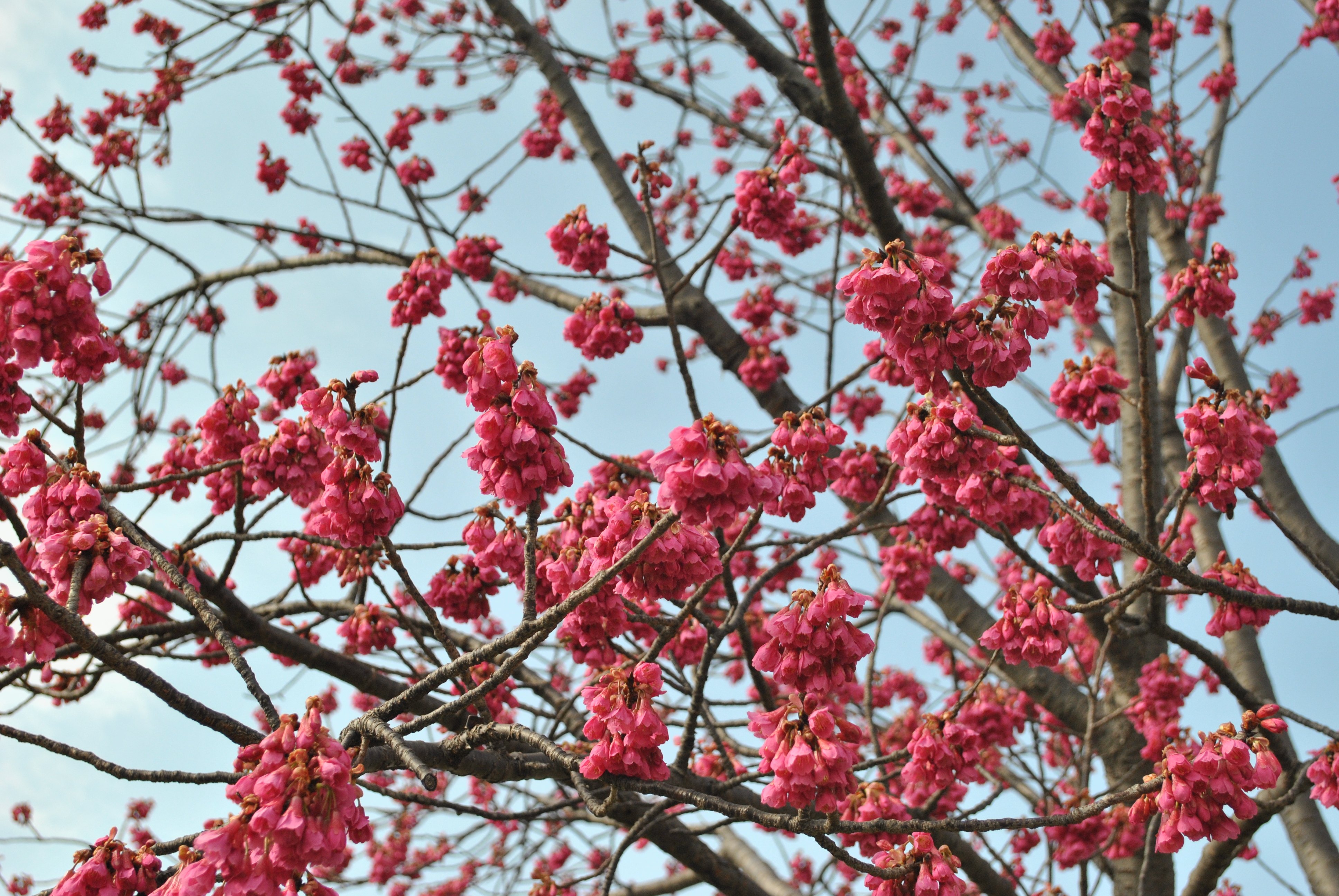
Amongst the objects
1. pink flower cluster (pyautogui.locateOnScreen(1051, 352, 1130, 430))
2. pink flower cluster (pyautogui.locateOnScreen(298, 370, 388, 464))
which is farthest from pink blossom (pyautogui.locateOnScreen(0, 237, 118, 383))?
pink flower cluster (pyautogui.locateOnScreen(1051, 352, 1130, 430))

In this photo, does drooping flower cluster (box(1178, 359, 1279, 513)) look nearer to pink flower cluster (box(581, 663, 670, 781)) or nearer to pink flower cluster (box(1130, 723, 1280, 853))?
pink flower cluster (box(1130, 723, 1280, 853))

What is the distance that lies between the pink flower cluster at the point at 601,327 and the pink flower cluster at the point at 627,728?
2465mm

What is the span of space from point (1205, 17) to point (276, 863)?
31.5 ft

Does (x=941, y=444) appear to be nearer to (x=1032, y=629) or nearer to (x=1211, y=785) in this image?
(x=1032, y=629)

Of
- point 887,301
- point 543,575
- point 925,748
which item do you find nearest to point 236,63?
point 543,575

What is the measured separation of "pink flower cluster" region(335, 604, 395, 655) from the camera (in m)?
3.81

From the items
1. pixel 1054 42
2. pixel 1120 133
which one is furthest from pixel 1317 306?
pixel 1120 133

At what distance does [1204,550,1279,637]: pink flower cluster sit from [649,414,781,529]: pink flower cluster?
239 centimetres

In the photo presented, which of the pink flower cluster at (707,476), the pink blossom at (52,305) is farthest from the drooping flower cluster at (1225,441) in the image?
the pink blossom at (52,305)

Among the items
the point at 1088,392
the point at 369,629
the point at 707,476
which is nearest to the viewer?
the point at 707,476

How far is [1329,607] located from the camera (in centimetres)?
267

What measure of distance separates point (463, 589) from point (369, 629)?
0.86 m

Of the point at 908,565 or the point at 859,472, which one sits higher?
the point at 859,472

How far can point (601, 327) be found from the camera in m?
4.22
